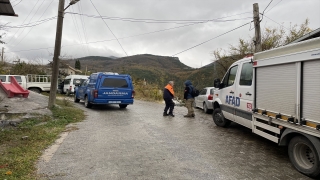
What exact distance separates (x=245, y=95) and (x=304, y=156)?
7.59 feet

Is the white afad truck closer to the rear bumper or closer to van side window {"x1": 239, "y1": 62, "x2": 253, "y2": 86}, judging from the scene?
van side window {"x1": 239, "y1": 62, "x2": 253, "y2": 86}

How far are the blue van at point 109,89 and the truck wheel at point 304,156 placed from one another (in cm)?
943

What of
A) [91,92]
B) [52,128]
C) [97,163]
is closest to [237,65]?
[97,163]

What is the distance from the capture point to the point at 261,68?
5625 mm

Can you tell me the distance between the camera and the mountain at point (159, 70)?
2692 cm

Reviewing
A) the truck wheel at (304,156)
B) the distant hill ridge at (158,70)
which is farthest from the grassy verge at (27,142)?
the distant hill ridge at (158,70)

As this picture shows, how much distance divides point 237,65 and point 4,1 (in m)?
6.92

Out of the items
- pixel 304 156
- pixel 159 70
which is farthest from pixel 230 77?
pixel 159 70

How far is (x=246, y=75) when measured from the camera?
260 inches

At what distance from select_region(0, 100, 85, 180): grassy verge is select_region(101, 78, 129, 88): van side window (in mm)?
3128

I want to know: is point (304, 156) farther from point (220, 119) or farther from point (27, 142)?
point (27, 142)

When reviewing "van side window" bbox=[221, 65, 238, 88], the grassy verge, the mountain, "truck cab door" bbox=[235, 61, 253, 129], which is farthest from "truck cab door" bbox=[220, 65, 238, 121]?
the mountain

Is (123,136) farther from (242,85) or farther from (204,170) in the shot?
(242,85)

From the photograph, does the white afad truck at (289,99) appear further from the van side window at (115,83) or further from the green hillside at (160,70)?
the green hillside at (160,70)
